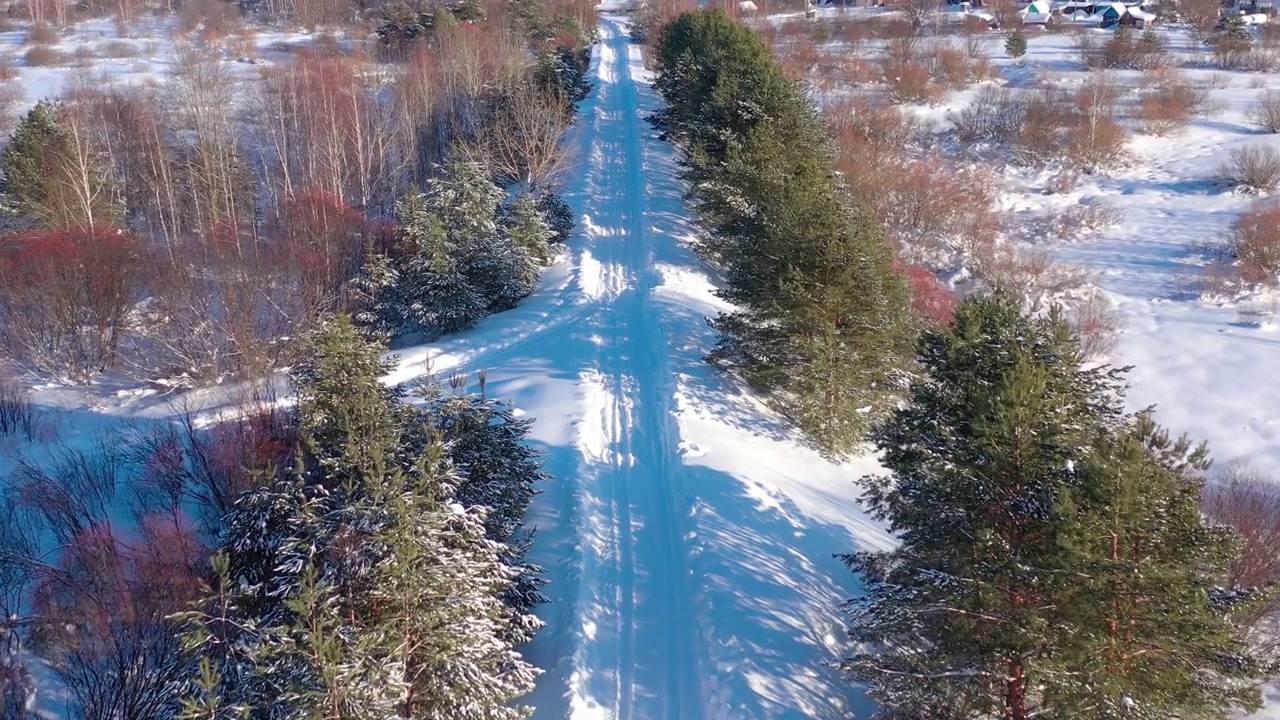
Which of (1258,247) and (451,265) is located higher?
(451,265)

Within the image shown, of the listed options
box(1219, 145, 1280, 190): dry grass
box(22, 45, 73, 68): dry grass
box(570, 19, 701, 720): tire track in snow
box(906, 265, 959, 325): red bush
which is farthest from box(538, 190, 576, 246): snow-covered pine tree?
box(22, 45, 73, 68): dry grass

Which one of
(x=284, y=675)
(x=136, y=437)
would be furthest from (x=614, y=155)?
(x=284, y=675)

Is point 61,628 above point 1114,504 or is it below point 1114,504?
below

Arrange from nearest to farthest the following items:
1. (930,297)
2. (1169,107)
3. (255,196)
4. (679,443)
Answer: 1. (679,443)
2. (930,297)
3. (255,196)
4. (1169,107)

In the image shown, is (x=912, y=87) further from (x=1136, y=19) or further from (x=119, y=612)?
(x=119, y=612)

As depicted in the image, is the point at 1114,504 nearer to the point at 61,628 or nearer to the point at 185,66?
the point at 61,628

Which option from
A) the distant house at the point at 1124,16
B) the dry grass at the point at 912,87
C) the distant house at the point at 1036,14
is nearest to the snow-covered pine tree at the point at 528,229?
the dry grass at the point at 912,87

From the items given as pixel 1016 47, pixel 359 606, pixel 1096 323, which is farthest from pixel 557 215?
pixel 1016 47
